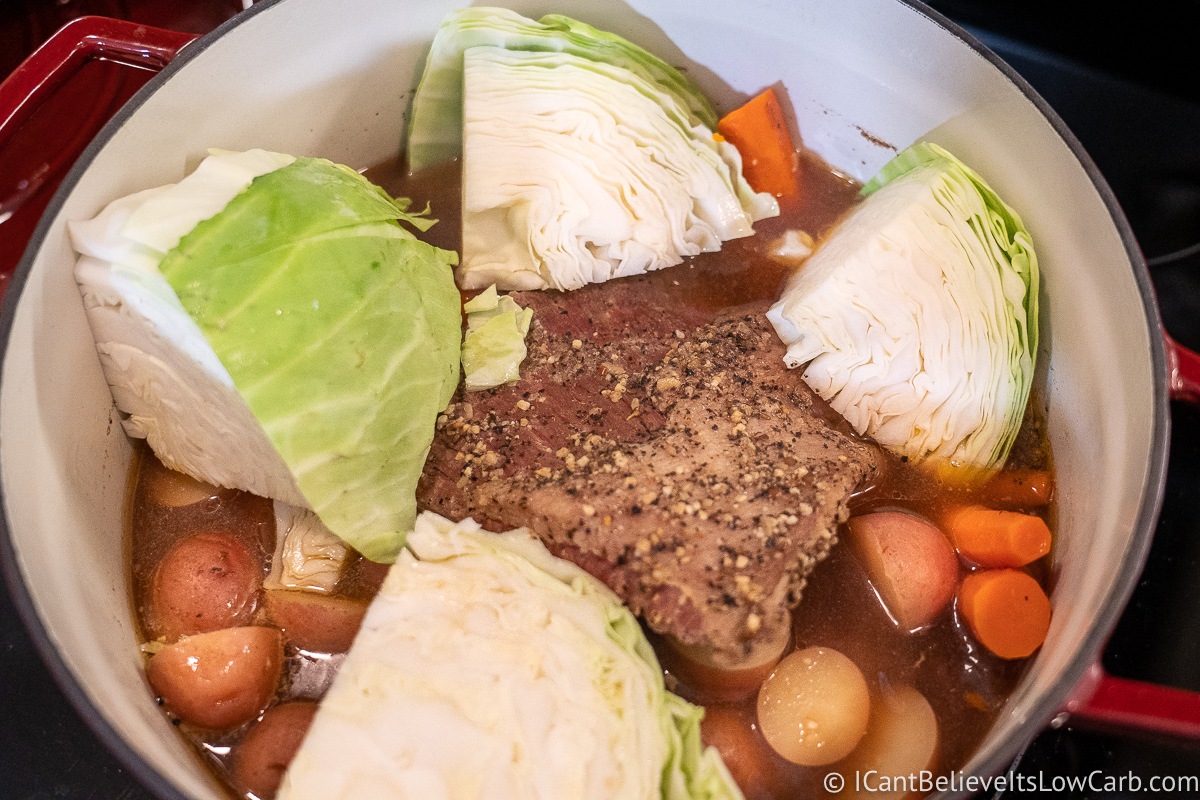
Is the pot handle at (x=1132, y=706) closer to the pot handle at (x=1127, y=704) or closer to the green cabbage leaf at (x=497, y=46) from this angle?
the pot handle at (x=1127, y=704)

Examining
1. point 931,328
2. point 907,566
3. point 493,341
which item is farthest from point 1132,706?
point 493,341

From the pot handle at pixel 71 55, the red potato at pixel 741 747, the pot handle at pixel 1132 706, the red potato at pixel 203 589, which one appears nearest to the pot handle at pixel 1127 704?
the pot handle at pixel 1132 706

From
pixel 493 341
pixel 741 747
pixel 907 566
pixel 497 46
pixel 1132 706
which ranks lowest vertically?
pixel 741 747

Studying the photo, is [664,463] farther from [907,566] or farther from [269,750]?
[269,750]

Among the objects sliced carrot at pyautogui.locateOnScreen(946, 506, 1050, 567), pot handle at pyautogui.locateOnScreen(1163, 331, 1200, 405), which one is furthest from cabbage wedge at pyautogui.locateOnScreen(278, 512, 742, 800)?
pot handle at pyautogui.locateOnScreen(1163, 331, 1200, 405)

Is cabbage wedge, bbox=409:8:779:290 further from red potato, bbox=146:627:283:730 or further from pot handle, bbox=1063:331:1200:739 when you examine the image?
pot handle, bbox=1063:331:1200:739

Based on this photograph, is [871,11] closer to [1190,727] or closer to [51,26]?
[1190,727]
